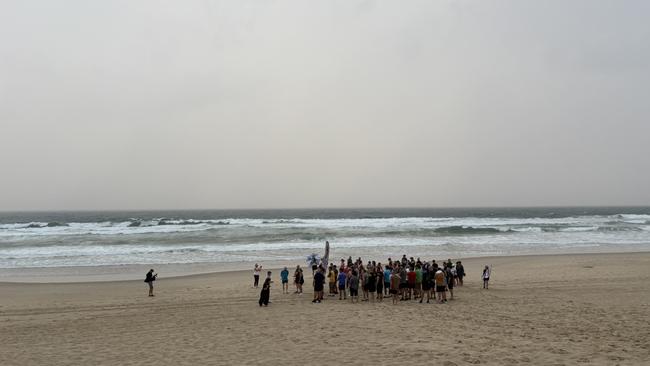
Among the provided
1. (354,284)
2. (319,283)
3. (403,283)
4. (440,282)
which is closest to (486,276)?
(440,282)

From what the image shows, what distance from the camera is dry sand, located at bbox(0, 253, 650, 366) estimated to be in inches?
309

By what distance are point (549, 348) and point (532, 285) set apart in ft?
27.6

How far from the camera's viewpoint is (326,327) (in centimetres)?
1005

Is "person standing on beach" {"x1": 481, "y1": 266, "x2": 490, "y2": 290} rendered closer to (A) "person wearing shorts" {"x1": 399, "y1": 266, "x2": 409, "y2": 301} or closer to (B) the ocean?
(A) "person wearing shorts" {"x1": 399, "y1": 266, "x2": 409, "y2": 301}

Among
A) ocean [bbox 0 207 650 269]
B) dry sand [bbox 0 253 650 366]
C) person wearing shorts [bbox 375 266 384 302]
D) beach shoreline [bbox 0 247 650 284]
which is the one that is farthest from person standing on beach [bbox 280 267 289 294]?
ocean [bbox 0 207 650 269]

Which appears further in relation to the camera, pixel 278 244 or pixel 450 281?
pixel 278 244

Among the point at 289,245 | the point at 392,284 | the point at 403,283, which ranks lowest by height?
the point at 289,245

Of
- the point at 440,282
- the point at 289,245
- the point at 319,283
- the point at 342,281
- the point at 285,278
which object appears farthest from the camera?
the point at 289,245

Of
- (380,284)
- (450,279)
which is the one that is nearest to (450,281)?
(450,279)

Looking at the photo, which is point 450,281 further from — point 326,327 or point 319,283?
point 326,327

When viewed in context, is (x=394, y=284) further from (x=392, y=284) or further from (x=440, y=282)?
(x=440, y=282)

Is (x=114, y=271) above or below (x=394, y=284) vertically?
below

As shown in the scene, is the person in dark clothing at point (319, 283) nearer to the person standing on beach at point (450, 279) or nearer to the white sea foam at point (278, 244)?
the person standing on beach at point (450, 279)

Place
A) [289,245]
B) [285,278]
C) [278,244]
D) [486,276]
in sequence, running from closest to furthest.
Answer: [486,276]
[285,278]
[289,245]
[278,244]
